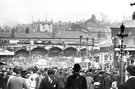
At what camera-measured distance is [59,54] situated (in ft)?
380

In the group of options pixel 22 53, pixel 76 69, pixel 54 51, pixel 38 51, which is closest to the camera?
pixel 76 69

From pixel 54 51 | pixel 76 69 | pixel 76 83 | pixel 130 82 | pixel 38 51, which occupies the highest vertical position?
pixel 130 82

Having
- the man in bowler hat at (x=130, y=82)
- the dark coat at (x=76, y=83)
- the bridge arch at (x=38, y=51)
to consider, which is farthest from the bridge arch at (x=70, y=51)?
the man in bowler hat at (x=130, y=82)

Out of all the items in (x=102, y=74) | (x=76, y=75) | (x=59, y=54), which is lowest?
(x=59, y=54)

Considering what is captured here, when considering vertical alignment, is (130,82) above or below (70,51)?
above

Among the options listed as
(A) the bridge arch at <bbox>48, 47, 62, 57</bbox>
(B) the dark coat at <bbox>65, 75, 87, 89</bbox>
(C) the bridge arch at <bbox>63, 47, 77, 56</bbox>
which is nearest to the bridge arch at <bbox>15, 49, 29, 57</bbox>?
(A) the bridge arch at <bbox>48, 47, 62, 57</bbox>

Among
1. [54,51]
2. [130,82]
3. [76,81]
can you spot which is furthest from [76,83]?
[54,51]

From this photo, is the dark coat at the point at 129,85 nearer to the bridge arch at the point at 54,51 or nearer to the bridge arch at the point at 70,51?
the bridge arch at the point at 70,51

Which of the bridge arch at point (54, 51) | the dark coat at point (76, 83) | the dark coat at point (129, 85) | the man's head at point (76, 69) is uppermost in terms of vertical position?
the dark coat at point (129, 85)

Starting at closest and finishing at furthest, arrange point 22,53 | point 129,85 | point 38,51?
point 129,85 < point 22,53 < point 38,51

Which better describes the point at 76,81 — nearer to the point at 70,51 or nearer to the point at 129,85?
the point at 129,85

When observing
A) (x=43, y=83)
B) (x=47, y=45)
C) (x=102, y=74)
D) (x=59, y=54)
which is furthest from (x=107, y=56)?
(x=43, y=83)

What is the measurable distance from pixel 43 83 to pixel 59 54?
338 feet

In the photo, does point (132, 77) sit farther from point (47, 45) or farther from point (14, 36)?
point (14, 36)
